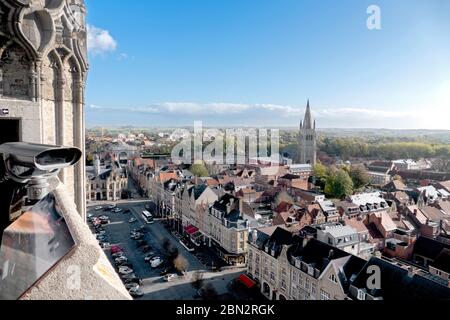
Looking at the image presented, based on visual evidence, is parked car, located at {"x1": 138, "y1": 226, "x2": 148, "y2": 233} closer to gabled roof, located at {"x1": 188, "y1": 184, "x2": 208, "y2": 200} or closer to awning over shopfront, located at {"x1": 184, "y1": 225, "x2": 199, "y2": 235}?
awning over shopfront, located at {"x1": 184, "y1": 225, "x2": 199, "y2": 235}

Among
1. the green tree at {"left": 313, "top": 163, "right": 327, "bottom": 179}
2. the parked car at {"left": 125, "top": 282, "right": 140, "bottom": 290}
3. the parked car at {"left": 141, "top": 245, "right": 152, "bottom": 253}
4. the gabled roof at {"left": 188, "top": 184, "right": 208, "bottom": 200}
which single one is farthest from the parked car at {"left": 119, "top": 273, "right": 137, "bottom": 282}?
the green tree at {"left": 313, "top": 163, "right": 327, "bottom": 179}

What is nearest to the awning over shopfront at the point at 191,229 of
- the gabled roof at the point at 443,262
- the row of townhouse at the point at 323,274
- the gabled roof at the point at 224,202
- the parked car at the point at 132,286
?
the gabled roof at the point at 224,202

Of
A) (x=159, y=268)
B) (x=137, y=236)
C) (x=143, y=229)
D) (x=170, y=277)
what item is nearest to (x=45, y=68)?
(x=170, y=277)

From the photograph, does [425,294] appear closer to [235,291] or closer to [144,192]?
[235,291]

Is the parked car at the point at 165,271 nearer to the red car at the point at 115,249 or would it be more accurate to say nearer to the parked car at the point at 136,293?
the parked car at the point at 136,293

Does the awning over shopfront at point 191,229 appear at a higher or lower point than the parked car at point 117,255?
higher

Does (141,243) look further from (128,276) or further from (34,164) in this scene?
(34,164)
